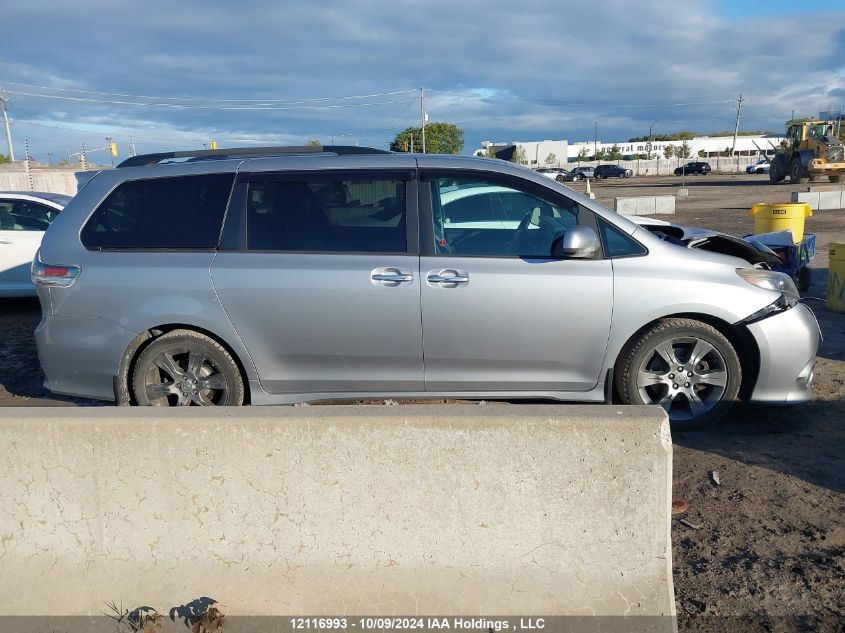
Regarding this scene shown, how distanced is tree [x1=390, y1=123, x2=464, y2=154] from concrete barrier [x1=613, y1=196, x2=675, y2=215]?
4214 cm

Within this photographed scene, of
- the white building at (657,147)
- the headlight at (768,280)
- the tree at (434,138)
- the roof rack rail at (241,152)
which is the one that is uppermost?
the white building at (657,147)

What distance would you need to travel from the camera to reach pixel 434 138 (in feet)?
217

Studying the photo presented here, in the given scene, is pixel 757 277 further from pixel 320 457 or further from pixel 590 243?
pixel 320 457

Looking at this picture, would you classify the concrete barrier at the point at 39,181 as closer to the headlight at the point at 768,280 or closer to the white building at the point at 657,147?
the headlight at the point at 768,280

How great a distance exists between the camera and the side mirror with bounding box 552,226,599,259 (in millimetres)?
4293

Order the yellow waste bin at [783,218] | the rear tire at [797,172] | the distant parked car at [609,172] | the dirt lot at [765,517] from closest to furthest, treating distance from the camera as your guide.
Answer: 1. the dirt lot at [765,517]
2. the yellow waste bin at [783,218]
3. the rear tire at [797,172]
4. the distant parked car at [609,172]

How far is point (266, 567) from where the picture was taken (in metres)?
2.62

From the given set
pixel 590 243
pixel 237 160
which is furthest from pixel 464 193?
pixel 237 160

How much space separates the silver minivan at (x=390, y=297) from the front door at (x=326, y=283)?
0.01 m

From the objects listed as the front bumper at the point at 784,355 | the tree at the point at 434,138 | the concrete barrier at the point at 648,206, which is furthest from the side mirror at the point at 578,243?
the tree at the point at 434,138

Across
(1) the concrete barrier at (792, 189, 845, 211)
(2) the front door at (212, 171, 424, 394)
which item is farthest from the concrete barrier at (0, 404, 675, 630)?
(1) the concrete barrier at (792, 189, 845, 211)

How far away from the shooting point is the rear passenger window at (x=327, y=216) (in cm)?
452

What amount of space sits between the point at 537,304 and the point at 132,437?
2548mm

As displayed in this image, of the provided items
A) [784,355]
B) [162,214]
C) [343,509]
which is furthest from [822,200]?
[343,509]
